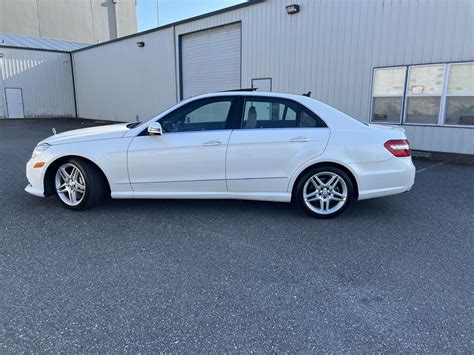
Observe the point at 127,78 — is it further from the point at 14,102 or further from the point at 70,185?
the point at 70,185

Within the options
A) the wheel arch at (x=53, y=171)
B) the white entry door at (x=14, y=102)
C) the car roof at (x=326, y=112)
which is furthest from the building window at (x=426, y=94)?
the white entry door at (x=14, y=102)

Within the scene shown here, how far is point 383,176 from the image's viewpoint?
4184mm

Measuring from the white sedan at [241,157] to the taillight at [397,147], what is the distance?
0.01 m

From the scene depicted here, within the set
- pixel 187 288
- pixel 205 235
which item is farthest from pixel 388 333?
pixel 205 235

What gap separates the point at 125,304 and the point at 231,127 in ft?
8.16

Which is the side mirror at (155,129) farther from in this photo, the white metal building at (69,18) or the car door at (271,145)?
the white metal building at (69,18)

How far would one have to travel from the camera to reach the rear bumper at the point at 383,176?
4164mm

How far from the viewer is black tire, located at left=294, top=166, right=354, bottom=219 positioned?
4.22m

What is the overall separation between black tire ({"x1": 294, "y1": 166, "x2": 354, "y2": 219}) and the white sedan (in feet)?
0.04

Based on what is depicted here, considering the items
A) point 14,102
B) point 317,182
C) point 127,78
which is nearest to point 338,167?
point 317,182

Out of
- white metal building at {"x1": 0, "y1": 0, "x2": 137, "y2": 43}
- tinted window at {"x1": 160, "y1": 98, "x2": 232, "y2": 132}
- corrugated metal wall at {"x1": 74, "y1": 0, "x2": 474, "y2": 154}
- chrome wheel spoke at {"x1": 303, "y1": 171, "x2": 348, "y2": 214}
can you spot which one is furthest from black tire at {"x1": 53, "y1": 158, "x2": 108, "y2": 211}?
white metal building at {"x1": 0, "y1": 0, "x2": 137, "y2": 43}

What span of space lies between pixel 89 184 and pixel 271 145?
7.78ft

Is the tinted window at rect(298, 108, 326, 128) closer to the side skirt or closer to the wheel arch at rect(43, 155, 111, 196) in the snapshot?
the side skirt

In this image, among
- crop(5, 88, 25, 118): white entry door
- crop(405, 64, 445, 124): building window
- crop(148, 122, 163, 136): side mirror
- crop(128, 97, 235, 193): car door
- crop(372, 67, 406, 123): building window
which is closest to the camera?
crop(148, 122, 163, 136): side mirror
